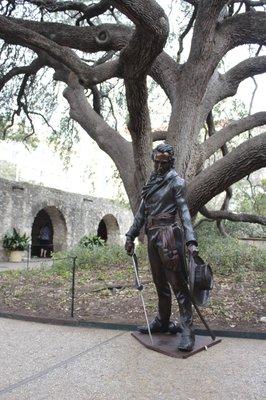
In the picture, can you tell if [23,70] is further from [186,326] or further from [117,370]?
[117,370]

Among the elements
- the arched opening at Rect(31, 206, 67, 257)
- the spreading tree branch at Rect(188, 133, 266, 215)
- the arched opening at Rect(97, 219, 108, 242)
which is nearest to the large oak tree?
the spreading tree branch at Rect(188, 133, 266, 215)

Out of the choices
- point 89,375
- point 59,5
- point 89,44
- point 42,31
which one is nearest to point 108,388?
point 89,375

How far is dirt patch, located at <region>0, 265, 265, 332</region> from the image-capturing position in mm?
5016

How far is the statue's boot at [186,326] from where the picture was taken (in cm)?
371

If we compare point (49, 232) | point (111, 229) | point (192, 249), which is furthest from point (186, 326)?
point (111, 229)

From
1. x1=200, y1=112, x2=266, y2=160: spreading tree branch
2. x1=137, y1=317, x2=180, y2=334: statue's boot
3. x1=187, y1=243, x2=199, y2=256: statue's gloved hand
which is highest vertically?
x1=200, y1=112, x2=266, y2=160: spreading tree branch

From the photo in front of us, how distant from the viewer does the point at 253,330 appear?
14.4 feet

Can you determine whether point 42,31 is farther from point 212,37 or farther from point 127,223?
point 127,223

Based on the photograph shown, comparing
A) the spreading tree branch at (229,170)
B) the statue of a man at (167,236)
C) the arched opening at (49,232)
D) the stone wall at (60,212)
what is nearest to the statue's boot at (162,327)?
the statue of a man at (167,236)

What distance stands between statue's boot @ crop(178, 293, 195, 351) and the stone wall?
1268cm

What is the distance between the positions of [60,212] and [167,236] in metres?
15.4

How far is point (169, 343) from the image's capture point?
12.9 feet

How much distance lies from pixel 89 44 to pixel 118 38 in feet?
1.67

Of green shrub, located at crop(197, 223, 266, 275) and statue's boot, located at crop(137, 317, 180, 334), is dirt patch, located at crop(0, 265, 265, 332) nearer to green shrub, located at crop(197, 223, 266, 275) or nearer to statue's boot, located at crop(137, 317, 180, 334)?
green shrub, located at crop(197, 223, 266, 275)
